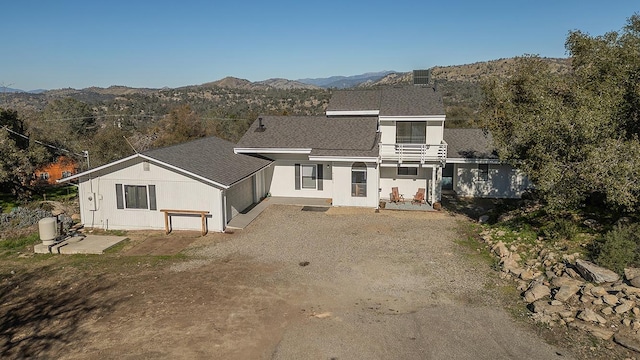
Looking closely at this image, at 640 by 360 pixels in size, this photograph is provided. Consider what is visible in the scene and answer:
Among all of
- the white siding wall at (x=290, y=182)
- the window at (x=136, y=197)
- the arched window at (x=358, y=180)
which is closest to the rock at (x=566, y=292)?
the arched window at (x=358, y=180)

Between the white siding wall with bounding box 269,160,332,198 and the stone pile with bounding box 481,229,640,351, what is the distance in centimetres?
1161

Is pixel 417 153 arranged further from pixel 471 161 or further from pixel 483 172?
pixel 483 172

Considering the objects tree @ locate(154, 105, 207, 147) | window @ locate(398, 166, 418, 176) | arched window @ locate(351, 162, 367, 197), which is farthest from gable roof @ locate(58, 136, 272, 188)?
tree @ locate(154, 105, 207, 147)

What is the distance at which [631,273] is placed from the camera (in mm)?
10609

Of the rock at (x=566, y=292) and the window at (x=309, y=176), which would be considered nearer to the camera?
the rock at (x=566, y=292)

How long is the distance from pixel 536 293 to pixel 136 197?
16.0m

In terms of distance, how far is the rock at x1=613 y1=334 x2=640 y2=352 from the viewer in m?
8.09

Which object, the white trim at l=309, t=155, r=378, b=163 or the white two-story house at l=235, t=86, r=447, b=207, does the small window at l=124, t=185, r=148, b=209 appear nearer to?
the white two-story house at l=235, t=86, r=447, b=207

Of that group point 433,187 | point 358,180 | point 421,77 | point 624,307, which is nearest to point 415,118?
point 433,187

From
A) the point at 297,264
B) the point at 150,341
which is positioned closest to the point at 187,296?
the point at 150,341

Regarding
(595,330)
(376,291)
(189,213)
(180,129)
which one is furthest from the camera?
(180,129)

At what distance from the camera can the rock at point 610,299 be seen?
9579 millimetres

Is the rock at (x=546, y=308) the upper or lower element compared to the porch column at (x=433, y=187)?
lower

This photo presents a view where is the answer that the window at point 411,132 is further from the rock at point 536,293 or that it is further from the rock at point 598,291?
the rock at point 598,291
